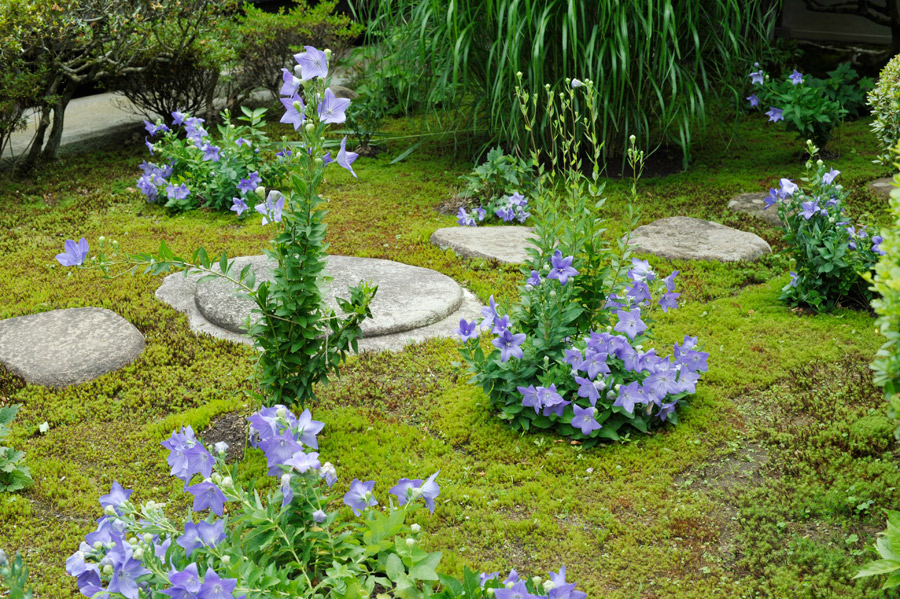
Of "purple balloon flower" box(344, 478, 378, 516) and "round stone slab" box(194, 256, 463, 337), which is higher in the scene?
"purple balloon flower" box(344, 478, 378, 516)

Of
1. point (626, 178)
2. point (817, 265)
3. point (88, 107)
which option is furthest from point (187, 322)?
point (88, 107)

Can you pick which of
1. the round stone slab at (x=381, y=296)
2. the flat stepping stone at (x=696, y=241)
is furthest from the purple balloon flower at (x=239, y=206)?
the flat stepping stone at (x=696, y=241)

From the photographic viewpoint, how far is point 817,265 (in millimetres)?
3459

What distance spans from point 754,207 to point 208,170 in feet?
11.0

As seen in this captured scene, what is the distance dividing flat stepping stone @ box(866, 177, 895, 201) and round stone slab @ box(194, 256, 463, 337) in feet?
8.91

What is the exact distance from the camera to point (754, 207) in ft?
15.8

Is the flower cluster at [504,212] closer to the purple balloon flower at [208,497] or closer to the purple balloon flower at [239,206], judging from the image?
the purple balloon flower at [239,206]

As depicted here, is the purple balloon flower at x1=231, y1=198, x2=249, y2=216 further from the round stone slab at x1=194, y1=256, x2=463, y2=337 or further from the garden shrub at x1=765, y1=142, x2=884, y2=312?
the garden shrub at x1=765, y1=142, x2=884, y2=312

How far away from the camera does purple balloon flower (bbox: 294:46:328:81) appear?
212cm

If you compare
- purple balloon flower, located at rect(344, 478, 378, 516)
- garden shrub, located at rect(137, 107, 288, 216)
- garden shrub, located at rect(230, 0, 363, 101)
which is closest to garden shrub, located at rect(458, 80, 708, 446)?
purple balloon flower, located at rect(344, 478, 378, 516)

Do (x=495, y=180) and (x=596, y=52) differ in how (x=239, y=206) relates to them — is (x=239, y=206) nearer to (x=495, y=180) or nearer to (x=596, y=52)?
(x=495, y=180)

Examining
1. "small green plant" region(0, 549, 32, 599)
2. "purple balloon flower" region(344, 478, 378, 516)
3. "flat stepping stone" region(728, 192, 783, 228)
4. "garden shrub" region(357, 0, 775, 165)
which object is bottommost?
"flat stepping stone" region(728, 192, 783, 228)

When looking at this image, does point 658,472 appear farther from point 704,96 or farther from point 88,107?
point 88,107

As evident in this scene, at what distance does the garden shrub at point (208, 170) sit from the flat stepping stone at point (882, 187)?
11.7ft
